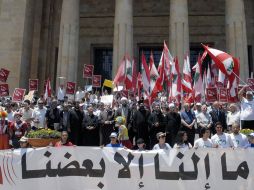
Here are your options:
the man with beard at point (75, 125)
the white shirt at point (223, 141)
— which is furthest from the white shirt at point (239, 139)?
the man with beard at point (75, 125)

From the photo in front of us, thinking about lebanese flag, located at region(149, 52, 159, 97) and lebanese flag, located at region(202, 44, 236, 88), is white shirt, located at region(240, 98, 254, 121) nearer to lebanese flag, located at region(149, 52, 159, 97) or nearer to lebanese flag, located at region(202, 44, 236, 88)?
lebanese flag, located at region(202, 44, 236, 88)

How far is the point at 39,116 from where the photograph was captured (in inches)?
687

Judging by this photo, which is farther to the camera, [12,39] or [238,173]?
[12,39]

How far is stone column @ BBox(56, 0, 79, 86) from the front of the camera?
28.5 m

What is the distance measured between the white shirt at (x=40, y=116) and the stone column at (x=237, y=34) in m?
15.3

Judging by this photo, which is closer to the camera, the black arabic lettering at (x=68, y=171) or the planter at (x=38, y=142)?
the black arabic lettering at (x=68, y=171)

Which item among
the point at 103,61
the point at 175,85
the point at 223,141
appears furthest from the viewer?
the point at 103,61

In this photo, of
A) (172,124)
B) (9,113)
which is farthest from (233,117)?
(9,113)

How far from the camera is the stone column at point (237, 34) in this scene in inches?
1089

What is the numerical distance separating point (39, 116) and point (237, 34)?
54.1 feet

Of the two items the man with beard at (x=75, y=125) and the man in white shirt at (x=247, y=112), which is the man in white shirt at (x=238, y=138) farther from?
the man with beard at (x=75, y=125)

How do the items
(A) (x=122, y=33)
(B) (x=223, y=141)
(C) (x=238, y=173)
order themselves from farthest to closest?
1. (A) (x=122, y=33)
2. (B) (x=223, y=141)
3. (C) (x=238, y=173)

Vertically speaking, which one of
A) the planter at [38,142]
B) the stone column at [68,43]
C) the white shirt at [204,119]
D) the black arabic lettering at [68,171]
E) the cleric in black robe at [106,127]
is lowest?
the black arabic lettering at [68,171]

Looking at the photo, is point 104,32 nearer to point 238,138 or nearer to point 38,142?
point 38,142
